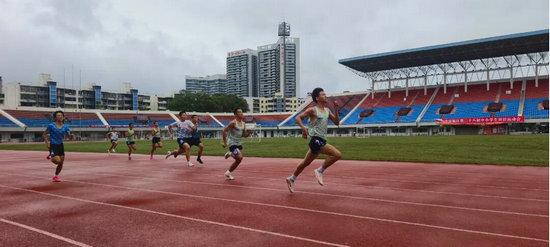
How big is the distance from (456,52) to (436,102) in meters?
8.68

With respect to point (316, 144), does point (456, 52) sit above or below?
above

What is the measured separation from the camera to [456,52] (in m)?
59.2

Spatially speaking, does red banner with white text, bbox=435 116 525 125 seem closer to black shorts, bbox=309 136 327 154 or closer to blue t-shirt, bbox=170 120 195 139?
blue t-shirt, bbox=170 120 195 139

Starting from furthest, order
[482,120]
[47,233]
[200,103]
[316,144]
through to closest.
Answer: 1. [200,103]
2. [482,120]
3. [316,144]
4. [47,233]

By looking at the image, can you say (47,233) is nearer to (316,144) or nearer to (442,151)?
(316,144)

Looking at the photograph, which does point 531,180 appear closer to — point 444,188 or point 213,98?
point 444,188

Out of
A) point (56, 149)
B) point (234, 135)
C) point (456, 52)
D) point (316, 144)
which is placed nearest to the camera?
point (316, 144)

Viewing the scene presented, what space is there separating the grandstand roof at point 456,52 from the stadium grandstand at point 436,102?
0.35ft

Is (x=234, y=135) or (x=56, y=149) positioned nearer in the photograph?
(x=56, y=149)

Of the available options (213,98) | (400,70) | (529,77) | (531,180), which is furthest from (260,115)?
(531,180)

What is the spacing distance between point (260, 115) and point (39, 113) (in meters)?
40.6

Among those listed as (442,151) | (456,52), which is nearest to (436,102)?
(456,52)

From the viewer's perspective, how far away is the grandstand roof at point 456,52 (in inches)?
2116

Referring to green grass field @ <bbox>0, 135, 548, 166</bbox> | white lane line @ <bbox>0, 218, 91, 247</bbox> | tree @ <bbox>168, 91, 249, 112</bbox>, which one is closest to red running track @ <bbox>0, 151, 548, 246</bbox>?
white lane line @ <bbox>0, 218, 91, 247</bbox>
